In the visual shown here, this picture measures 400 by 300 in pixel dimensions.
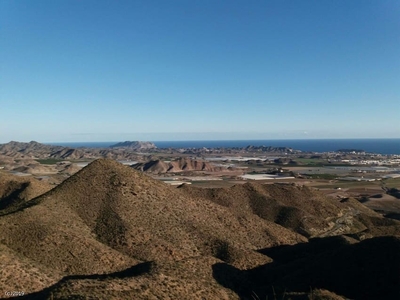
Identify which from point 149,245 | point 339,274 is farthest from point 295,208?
point 149,245

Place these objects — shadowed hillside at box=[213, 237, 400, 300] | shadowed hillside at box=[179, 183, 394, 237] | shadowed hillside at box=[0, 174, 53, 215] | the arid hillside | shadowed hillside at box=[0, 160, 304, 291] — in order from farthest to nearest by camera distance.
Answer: shadowed hillside at box=[179, 183, 394, 237], shadowed hillside at box=[0, 174, 53, 215], shadowed hillside at box=[0, 160, 304, 291], shadowed hillside at box=[213, 237, 400, 300], the arid hillside

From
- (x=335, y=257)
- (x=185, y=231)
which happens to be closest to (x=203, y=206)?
(x=185, y=231)

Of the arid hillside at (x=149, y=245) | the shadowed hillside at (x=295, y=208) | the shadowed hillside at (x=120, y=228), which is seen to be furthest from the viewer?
the shadowed hillside at (x=295, y=208)

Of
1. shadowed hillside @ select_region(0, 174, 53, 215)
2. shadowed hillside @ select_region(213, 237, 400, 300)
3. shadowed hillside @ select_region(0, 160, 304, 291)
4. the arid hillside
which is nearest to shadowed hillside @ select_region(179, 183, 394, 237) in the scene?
the arid hillside

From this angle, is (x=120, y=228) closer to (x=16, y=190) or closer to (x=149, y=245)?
(x=149, y=245)

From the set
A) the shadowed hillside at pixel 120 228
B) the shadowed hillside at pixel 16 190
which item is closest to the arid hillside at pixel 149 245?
the shadowed hillside at pixel 120 228

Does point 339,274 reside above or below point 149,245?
below

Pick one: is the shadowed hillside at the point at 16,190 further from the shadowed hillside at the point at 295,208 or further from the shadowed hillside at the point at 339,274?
the shadowed hillside at the point at 339,274

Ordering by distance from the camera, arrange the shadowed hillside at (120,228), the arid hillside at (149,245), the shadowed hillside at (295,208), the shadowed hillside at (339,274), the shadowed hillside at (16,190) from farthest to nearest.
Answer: the shadowed hillside at (295,208) → the shadowed hillside at (16,190) → the shadowed hillside at (120,228) → the shadowed hillside at (339,274) → the arid hillside at (149,245)

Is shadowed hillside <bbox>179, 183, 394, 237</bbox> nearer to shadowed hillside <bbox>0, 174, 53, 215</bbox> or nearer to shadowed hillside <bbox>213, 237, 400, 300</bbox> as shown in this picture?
shadowed hillside <bbox>213, 237, 400, 300</bbox>
